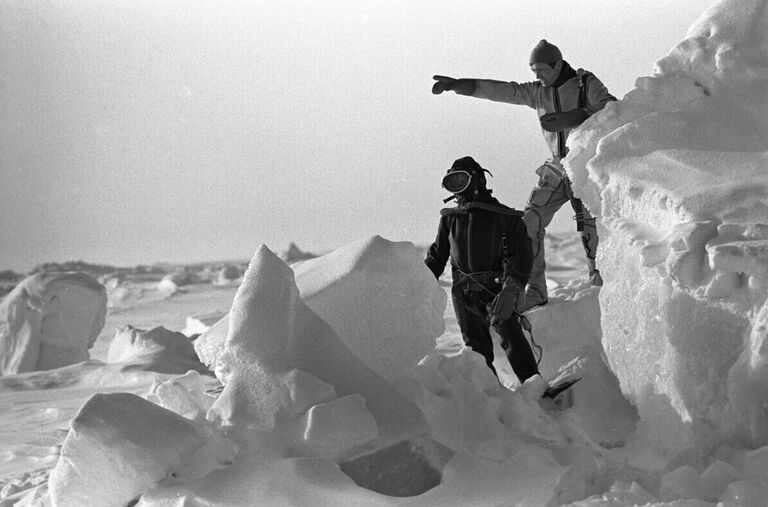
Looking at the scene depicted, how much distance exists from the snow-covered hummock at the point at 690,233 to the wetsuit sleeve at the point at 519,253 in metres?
0.62

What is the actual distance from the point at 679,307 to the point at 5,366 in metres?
9.05

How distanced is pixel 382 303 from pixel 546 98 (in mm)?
1989

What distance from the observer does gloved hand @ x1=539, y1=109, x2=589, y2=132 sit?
4.36 metres

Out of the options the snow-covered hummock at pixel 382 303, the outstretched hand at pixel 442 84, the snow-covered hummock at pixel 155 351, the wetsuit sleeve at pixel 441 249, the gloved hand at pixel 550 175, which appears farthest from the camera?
the snow-covered hummock at pixel 155 351

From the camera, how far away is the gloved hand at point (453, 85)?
198 inches

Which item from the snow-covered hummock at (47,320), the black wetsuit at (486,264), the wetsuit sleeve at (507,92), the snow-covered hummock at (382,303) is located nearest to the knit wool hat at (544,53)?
the wetsuit sleeve at (507,92)

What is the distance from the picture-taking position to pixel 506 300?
430cm

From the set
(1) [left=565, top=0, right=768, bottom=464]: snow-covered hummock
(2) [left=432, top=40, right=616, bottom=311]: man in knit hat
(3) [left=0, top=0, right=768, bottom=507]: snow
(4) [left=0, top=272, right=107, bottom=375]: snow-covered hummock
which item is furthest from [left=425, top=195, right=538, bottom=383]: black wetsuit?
(4) [left=0, top=272, right=107, bottom=375]: snow-covered hummock

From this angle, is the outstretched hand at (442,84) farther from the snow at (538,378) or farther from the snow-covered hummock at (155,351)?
the snow-covered hummock at (155,351)

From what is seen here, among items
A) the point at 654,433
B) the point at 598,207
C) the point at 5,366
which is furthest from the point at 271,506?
the point at 5,366

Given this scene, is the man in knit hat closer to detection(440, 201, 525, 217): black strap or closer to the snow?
detection(440, 201, 525, 217): black strap

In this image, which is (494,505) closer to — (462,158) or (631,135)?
(631,135)

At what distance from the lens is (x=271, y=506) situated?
2.96 m

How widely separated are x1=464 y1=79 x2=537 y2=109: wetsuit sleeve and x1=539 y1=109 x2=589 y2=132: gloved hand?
89 centimetres
